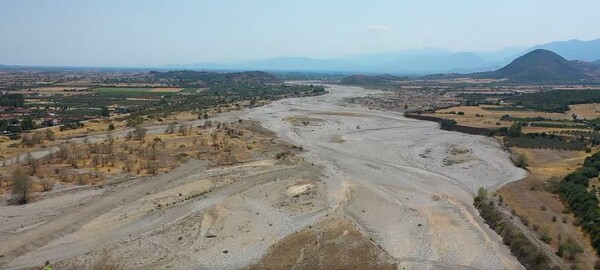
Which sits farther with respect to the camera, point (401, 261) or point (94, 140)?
point (94, 140)

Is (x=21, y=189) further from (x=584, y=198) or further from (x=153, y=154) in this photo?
(x=584, y=198)

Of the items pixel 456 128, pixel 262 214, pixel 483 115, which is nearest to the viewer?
pixel 262 214

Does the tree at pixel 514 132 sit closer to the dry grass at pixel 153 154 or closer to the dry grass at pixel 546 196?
the dry grass at pixel 546 196

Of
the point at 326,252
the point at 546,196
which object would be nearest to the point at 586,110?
the point at 546,196

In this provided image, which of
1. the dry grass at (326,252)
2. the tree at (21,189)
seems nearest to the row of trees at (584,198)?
the dry grass at (326,252)

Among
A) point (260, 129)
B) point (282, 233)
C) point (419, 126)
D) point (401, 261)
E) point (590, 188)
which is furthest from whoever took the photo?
point (419, 126)

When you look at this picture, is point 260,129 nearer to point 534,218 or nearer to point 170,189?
point 170,189

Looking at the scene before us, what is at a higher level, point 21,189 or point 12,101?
point 21,189

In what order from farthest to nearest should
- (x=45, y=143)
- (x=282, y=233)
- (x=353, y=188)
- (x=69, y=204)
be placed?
1. (x=45, y=143)
2. (x=353, y=188)
3. (x=69, y=204)
4. (x=282, y=233)

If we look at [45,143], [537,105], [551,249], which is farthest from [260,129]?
[537,105]
